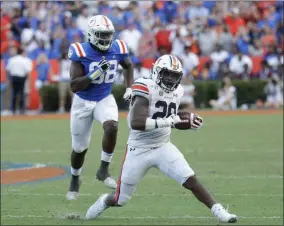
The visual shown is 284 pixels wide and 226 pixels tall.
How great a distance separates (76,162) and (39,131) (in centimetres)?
773

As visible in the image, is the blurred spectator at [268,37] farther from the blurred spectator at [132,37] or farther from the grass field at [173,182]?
the grass field at [173,182]

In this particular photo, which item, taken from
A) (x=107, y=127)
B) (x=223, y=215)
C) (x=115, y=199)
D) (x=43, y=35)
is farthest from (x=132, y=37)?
(x=223, y=215)

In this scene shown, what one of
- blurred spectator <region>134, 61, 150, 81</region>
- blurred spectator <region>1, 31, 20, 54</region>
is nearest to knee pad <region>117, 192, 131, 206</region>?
blurred spectator <region>134, 61, 150, 81</region>

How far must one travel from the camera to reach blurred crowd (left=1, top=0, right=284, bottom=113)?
20.5 metres

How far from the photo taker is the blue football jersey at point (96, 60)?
8.85m

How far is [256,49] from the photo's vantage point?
2208 centimetres

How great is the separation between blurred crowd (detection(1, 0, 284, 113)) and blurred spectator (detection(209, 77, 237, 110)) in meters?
0.77

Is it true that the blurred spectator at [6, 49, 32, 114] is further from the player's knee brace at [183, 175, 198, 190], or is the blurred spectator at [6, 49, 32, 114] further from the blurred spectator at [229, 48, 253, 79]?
the player's knee brace at [183, 175, 198, 190]

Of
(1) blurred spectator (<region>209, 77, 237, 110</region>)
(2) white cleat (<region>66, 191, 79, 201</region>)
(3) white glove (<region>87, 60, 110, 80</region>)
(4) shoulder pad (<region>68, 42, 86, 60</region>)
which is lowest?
(1) blurred spectator (<region>209, 77, 237, 110</region>)

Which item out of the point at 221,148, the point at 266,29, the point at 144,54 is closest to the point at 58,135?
the point at 221,148

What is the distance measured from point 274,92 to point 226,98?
1304 mm

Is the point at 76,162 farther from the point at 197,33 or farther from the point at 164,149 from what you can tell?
the point at 197,33

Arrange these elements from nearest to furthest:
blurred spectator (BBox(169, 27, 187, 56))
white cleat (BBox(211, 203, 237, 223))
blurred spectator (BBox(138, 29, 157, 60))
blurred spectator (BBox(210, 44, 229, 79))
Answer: white cleat (BBox(211, 203, 237, 223)) < blurred spectator (BBox(138, 29, 157, 60)) < blurred spectator (BBox(169, 27, 187, 56)) < blurred spectator (BBox(210, 44, 229, 79))

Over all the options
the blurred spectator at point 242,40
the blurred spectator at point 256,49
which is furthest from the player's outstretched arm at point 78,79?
the blurred spectator at point 256,49
